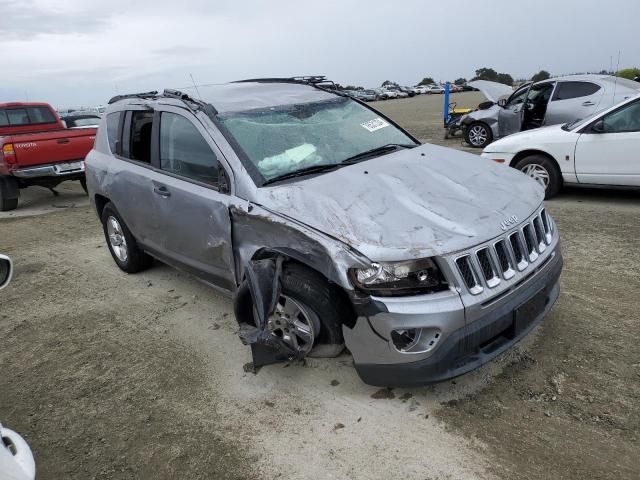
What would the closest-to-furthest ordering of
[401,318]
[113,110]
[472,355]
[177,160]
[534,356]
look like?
[401,318] → [472,355] → [534,356] → [177,160] → [113,110]

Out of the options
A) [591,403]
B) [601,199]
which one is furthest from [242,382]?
[601,199]

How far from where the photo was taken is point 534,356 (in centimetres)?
333

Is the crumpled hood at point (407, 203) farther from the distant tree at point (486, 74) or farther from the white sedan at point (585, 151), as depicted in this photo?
the distant tree at point (486, 74)

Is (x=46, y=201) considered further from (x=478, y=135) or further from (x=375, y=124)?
(x=478, y=135)

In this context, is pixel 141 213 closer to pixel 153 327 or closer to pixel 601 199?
pixel 153 327

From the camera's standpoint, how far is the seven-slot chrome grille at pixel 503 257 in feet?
9.00

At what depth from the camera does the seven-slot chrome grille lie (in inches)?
108

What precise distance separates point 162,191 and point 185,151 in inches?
15.0

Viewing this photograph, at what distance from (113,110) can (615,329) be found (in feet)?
15.9

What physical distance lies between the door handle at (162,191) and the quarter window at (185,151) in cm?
15

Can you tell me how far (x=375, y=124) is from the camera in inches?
170

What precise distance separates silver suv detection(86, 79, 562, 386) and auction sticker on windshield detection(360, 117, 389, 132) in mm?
15

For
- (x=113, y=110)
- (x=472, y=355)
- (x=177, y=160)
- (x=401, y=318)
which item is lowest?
(x=472, y=355)

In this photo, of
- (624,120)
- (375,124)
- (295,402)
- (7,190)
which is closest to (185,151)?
(375,124)
